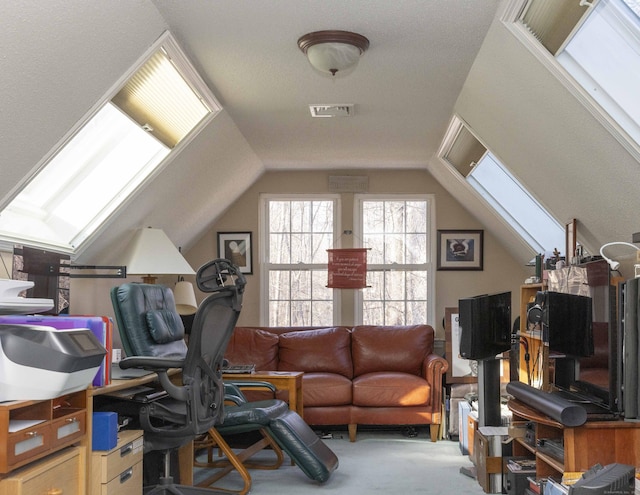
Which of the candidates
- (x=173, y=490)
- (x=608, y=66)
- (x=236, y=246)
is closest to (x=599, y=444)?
(x=608, y=66)

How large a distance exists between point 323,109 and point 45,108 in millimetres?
2370

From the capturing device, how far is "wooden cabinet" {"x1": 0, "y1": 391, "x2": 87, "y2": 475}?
2.40 metres

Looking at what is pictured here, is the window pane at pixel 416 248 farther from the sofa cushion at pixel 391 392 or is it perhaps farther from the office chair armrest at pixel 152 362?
the office chair armrest at pixel 152 362

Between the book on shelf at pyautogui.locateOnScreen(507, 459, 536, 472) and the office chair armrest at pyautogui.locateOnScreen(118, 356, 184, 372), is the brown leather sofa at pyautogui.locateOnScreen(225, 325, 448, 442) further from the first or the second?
the office chair armrest at pyautogui.locateOnScreen(118, 356, 184, 372)

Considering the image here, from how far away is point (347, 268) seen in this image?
7.46 meters

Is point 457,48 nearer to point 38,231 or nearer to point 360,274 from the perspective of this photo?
point 38,231

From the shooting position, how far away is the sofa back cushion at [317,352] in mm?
6750

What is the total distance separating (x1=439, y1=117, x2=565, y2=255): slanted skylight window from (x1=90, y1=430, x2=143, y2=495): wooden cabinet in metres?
3.58

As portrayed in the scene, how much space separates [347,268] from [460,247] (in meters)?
1.19

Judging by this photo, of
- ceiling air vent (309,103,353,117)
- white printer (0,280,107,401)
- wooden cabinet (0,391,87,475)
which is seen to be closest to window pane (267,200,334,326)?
ceiling air vent (309,103,353,117)

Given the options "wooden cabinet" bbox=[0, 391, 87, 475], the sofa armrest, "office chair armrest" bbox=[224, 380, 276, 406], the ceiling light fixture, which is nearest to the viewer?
"wooden cabinet" bbox=[0, 391, 87, 475]

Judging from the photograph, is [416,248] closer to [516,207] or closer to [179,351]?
[516,207]

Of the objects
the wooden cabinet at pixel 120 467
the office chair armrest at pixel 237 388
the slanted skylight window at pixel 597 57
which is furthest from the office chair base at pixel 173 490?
the slanted skylight window at pixel 597 57

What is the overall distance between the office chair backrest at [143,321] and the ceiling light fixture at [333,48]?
1620 mm
